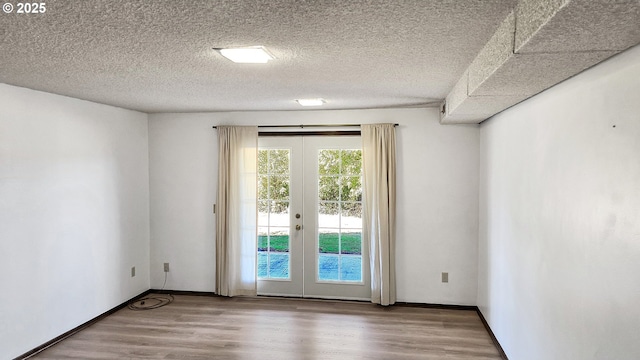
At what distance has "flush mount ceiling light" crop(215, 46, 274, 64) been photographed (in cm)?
221

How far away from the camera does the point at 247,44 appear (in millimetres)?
2148

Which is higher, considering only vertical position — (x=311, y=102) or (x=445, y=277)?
(x=311, y=102)

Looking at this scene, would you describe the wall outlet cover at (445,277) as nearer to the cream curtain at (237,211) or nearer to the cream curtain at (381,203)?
the cream curtain at (381,203)

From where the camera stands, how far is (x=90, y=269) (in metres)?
4.18

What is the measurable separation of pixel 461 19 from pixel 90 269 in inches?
165

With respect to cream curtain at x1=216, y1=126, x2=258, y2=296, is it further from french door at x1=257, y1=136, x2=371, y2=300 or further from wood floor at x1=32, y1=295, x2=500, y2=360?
wood floor at x1=32, y1=295, x2=500, y2=360

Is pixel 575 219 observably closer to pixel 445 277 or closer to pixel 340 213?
pixel 445 277

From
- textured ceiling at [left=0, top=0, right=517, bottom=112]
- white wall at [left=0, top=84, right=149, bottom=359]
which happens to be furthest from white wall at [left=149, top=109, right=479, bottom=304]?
white wall at [left=0, top=84, right=149, bottom=359]

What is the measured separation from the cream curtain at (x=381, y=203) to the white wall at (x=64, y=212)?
2.87 meters

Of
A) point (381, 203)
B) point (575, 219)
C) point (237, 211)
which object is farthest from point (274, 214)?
point (575, 219)

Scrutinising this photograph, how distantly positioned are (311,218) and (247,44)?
10.1ft

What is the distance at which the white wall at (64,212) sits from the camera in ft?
10.8

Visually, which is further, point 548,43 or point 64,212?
point 64,212

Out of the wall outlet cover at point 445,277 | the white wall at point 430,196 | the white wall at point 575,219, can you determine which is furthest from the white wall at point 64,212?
the white wall at point 575,219
